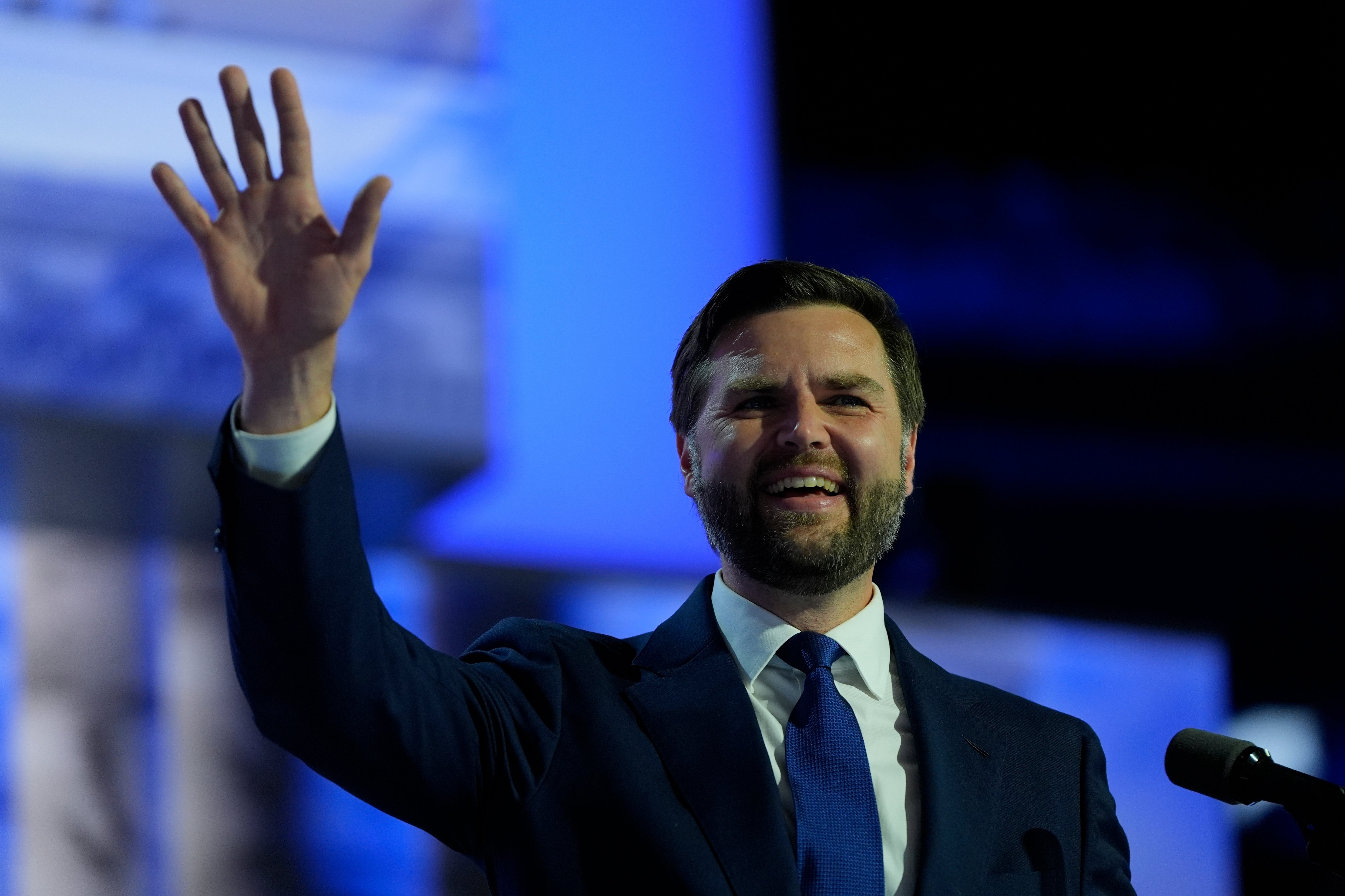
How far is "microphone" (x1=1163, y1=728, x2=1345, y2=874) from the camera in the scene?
1136mm

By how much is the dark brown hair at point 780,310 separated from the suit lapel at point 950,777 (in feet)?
1.24

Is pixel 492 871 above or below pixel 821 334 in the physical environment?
below

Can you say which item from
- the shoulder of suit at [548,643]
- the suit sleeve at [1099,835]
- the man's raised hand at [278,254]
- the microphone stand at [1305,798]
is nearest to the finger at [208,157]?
the man's raised hand at [278,254]

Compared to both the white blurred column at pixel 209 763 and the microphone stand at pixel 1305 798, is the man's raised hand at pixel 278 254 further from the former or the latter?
the white blurred column at pixel 209 763

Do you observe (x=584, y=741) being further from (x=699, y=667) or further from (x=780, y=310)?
(x=780, y=310)

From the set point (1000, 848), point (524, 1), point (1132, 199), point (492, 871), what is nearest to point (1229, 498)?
point (1132, 199)

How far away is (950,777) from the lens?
1456 mm

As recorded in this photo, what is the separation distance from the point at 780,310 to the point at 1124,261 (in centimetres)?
248

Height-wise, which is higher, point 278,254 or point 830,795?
point 278,254

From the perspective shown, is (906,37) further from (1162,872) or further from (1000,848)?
(1000,848)

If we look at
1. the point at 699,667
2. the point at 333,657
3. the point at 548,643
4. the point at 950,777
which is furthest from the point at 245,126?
the point at 950,777

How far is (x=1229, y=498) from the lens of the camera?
3.80 metres

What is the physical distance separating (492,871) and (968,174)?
287 cm

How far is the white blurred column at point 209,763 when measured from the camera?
232 cm
